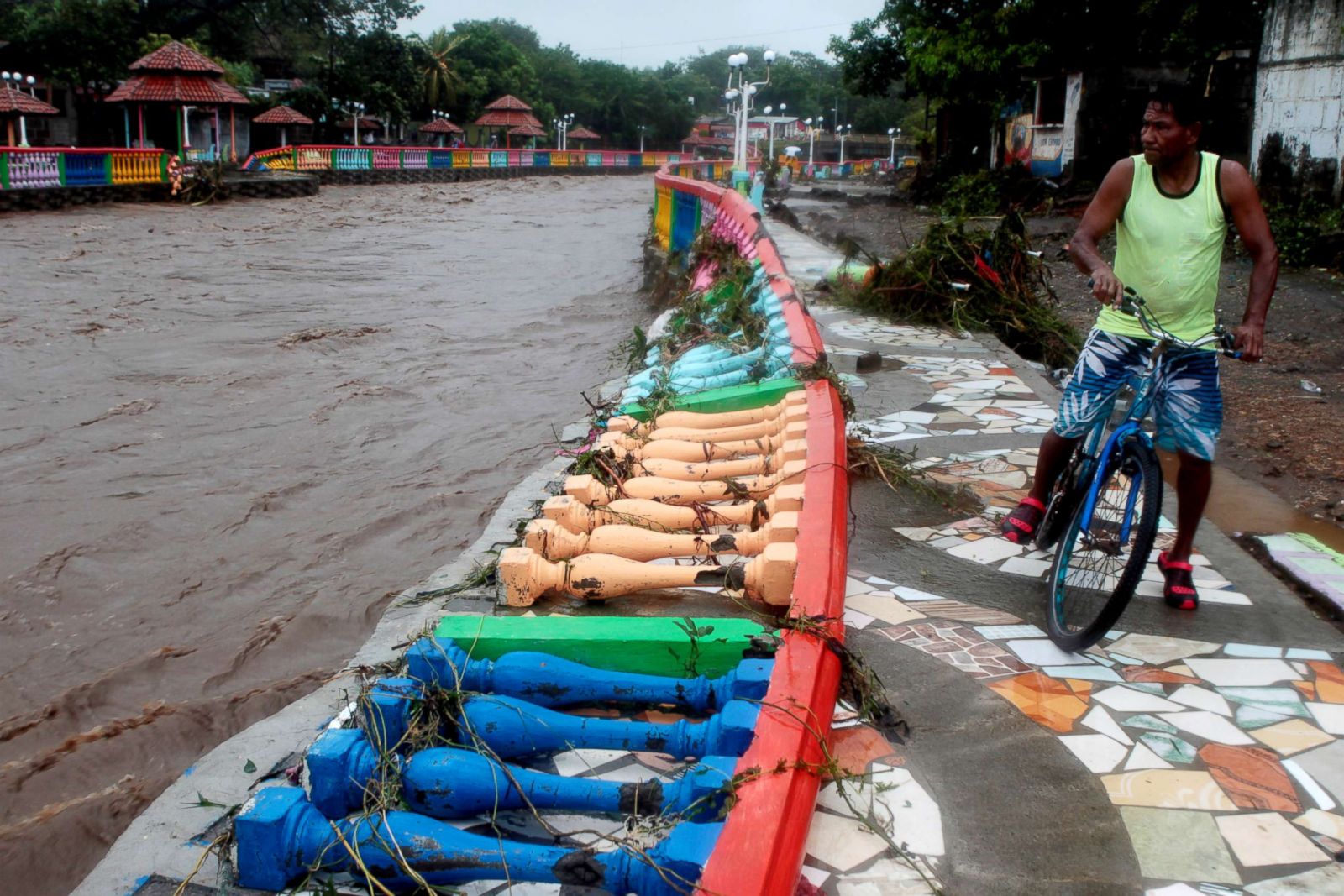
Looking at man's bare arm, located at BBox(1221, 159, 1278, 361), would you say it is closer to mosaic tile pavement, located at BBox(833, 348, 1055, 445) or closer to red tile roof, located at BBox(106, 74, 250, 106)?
mosaic tile pavement, located at BBox(833, 348, 1055, 445)

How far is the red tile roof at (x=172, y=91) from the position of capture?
28719 millimetres

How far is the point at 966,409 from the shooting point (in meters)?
6.23

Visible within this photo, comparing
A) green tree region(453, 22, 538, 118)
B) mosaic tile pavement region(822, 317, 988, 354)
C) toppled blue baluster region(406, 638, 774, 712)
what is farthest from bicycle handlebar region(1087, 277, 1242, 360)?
green tree region(453, 22, 538, 118)

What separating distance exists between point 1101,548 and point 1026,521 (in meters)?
0.73

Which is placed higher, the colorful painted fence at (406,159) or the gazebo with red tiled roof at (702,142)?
the gazebo with red tiled roof at (702,142)

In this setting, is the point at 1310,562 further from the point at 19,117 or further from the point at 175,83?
the point at 19,117

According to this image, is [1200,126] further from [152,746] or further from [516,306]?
[516,306]

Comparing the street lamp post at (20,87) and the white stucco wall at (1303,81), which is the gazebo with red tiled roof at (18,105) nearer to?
the street lamp post at (20,87)

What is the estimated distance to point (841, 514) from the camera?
354cm

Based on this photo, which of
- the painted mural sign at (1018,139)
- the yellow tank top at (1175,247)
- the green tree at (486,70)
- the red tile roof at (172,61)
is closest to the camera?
the yellow tank top at (1175,247)

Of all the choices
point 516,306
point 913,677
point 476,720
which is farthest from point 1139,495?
point 516,306

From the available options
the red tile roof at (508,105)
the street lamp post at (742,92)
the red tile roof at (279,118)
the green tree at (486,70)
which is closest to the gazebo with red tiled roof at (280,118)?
the red tile roof at (279,118)

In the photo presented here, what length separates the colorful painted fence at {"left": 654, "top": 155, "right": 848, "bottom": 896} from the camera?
1.97m

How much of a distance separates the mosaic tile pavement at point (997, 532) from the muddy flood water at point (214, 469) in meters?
2.35
